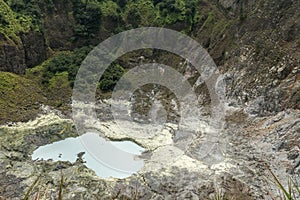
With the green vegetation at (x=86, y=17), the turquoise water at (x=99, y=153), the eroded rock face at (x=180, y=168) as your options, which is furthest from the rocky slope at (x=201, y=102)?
the turquoise water at (x=99, y=153)

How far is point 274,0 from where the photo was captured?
906 inches

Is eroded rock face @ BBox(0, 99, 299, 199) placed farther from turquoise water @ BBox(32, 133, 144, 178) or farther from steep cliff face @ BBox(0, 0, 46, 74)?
steep cliff face @ BBox(0, 0, 46, 74)

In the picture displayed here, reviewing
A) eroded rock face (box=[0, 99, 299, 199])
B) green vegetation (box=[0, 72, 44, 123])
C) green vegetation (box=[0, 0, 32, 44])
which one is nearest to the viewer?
eroded rock face (box=[0, 99, 299, 199])

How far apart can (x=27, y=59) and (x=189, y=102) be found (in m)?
14.9

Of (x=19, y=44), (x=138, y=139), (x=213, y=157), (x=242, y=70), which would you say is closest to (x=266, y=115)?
(x=213, y=157)

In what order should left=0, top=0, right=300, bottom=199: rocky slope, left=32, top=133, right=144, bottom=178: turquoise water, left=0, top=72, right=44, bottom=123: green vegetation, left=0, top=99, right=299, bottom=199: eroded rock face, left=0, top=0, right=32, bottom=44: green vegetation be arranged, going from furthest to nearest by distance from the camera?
left=0, top=0, right=32, bottom=44: green vegetation → left=0, top=72, right=44, bottom=123: green vegetation → left=32, top=133, right=144, bottom=178: turquoise water → left=0, top=0, right=300, bottom=199: rocky slope → left=0, top=99, right=299, bottom=199: eroded rock face

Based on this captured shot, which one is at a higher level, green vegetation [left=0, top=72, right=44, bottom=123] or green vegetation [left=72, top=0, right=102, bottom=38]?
green vegetation [left=72, top=0, right=102, bottom=38]

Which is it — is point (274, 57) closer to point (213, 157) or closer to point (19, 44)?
point (213, 157)

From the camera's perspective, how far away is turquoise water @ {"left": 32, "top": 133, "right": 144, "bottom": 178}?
16.1 meters

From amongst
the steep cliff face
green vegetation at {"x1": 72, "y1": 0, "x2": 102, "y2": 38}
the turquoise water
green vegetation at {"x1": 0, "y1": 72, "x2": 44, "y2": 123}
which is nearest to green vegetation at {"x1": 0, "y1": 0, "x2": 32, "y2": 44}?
the steep cliff face

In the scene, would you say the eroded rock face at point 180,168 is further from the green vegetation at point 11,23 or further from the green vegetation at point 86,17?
the green vegetation at point 86,17

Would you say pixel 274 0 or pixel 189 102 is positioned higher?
pixel 274 0

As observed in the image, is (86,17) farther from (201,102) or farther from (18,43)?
(201,102)

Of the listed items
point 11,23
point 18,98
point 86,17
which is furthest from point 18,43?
point 86,17
